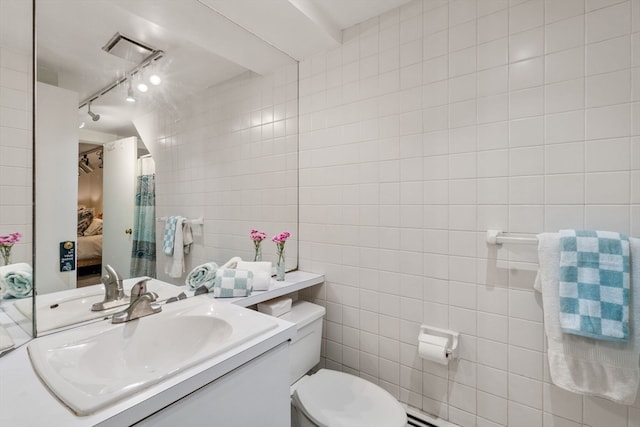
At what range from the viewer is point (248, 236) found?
1.80 meters

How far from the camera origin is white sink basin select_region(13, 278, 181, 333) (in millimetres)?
966

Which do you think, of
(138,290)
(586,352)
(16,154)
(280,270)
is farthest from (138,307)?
(586,352)

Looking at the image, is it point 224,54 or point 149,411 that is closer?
point 149,411

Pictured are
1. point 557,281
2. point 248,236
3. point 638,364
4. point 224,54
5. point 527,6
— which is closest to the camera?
point 638,364

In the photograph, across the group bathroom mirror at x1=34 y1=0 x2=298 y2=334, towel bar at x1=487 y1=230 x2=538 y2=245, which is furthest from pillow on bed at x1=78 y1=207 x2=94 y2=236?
towel bar at x1=487 y1=230 x2=538 y2=245

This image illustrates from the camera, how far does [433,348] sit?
51.6 inches

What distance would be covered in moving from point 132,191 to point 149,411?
95 cm

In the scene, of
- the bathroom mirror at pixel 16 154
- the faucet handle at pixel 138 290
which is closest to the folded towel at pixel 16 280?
the bathroom mirror at pixel 16 154

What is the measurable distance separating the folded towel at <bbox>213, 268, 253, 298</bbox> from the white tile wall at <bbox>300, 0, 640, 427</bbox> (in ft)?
1.91

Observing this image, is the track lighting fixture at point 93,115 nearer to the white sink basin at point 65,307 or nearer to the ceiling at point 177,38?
the ceiling at point 177,38

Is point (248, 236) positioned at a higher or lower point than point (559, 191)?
lower

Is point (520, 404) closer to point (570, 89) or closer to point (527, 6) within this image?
point (570, 89)

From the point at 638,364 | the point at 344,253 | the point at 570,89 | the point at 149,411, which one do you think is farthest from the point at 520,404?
the point at 149,411

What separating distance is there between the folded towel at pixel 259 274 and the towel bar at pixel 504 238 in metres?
1.02
